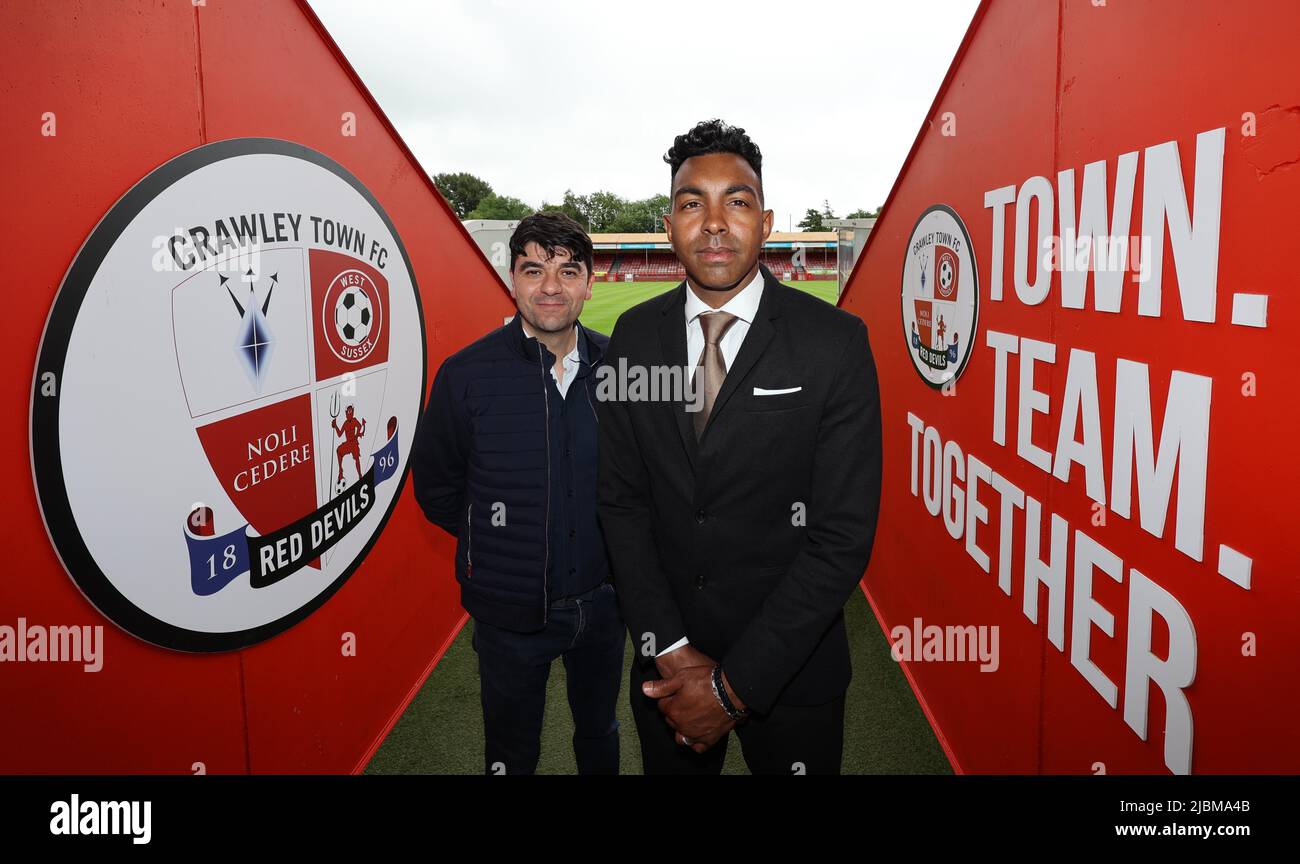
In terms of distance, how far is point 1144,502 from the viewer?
5.16 feet

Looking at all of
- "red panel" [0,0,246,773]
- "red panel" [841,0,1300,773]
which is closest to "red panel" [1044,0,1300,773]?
"red panel" [841,0,1300,773]

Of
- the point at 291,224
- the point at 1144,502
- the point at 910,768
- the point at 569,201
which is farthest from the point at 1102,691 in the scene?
the point at 569,201

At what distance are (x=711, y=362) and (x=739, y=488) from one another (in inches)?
10.8

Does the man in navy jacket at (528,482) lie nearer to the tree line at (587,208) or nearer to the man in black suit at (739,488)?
the man in black suit at (739,488)

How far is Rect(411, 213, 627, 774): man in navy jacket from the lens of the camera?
7.14 feet

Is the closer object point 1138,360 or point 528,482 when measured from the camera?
point 1138,360

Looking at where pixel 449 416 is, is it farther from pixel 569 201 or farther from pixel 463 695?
pixel 569 201

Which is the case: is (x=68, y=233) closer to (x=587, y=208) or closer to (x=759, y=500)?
(x=759, y=500)

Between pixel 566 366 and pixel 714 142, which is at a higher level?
pixel 714 142

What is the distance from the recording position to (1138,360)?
1584 mm

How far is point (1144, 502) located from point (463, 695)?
2.92 metres

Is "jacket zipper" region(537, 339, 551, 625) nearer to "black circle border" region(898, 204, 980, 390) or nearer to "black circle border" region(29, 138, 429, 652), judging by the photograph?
"black circle border" region(29, 138, 429, 652)

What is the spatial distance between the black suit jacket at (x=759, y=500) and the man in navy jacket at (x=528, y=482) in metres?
0.61

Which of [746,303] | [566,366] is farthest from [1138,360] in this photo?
[566,366]
